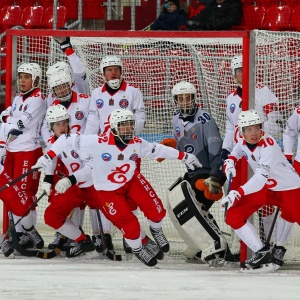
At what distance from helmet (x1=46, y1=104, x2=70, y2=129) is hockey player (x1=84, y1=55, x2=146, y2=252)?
28 centimetres

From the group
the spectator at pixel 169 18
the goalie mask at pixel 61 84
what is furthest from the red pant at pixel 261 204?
the spectator at pixel 169 18

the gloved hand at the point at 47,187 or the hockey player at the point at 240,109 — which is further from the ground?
the hockey player at the point at 240,109

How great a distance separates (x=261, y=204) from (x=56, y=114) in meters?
1.42

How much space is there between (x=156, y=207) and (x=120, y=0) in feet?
13.6

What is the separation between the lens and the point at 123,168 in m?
6.84

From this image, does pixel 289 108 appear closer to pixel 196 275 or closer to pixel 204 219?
pixel 204 219

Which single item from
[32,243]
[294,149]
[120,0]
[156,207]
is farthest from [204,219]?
[120,0]

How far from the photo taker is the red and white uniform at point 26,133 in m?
7.44

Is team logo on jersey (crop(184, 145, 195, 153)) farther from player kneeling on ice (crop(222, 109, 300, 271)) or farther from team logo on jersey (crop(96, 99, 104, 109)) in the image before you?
team logo on jersey (crop(96, 99, 104, 109))

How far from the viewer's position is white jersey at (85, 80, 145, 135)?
735 centimetres

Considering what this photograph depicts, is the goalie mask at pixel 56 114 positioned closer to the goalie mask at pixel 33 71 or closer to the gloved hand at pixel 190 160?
the goalie mask at pixel 33 71

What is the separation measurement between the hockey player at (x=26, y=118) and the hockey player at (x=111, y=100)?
38 cm

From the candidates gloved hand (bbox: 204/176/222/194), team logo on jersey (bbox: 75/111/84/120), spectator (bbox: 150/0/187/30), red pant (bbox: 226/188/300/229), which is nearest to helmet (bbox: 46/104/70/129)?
team logo on jersey (bbox: 75/111/84/120)

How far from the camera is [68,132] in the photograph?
23.6ft
